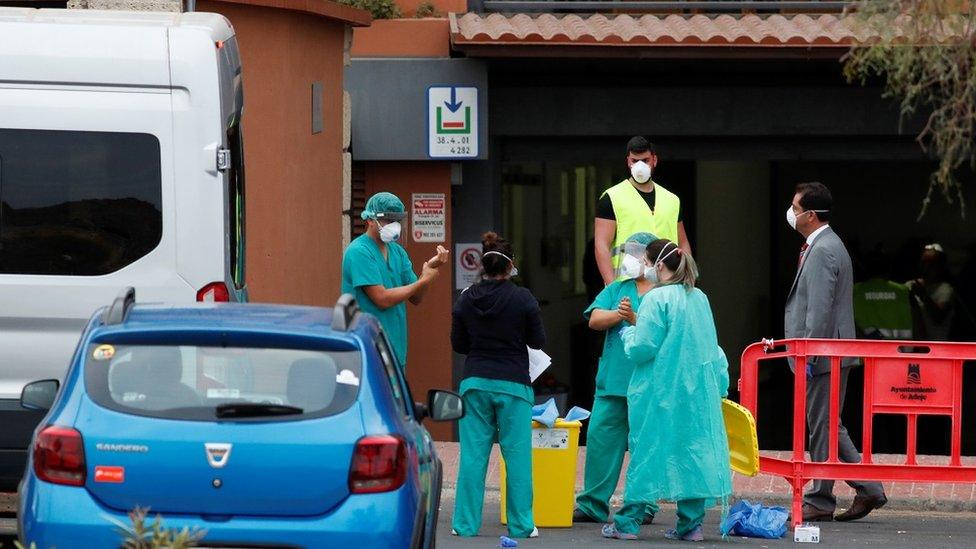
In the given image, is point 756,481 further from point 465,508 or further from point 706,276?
point 706,276

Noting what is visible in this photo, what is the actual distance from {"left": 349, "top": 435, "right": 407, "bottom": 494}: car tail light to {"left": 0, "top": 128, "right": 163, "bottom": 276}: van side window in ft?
7.86

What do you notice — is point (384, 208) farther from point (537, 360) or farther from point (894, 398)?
point (894, 398)

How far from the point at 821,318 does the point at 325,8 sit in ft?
14.1

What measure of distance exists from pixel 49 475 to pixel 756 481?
6.22 metres

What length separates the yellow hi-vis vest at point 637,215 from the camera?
998 centimetres

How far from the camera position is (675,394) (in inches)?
340

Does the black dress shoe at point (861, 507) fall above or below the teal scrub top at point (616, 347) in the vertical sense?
below

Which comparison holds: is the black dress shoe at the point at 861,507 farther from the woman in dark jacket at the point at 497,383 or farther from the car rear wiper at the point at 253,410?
the car rear wiper at the point at 253,410

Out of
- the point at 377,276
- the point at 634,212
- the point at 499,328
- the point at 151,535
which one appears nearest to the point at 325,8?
the point at 377,276

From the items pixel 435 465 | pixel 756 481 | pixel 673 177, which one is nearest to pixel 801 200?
pixel 756 481

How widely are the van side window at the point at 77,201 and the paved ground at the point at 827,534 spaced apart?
225 cm

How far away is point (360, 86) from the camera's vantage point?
13320 millimetres

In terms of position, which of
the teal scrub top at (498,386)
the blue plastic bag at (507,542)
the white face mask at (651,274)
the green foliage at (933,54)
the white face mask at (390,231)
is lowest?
the blue plastic bag at (507,542)

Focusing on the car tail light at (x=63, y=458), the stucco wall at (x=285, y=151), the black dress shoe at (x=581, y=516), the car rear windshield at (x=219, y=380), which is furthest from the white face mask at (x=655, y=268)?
the car tail light at (x=63, y=458)
